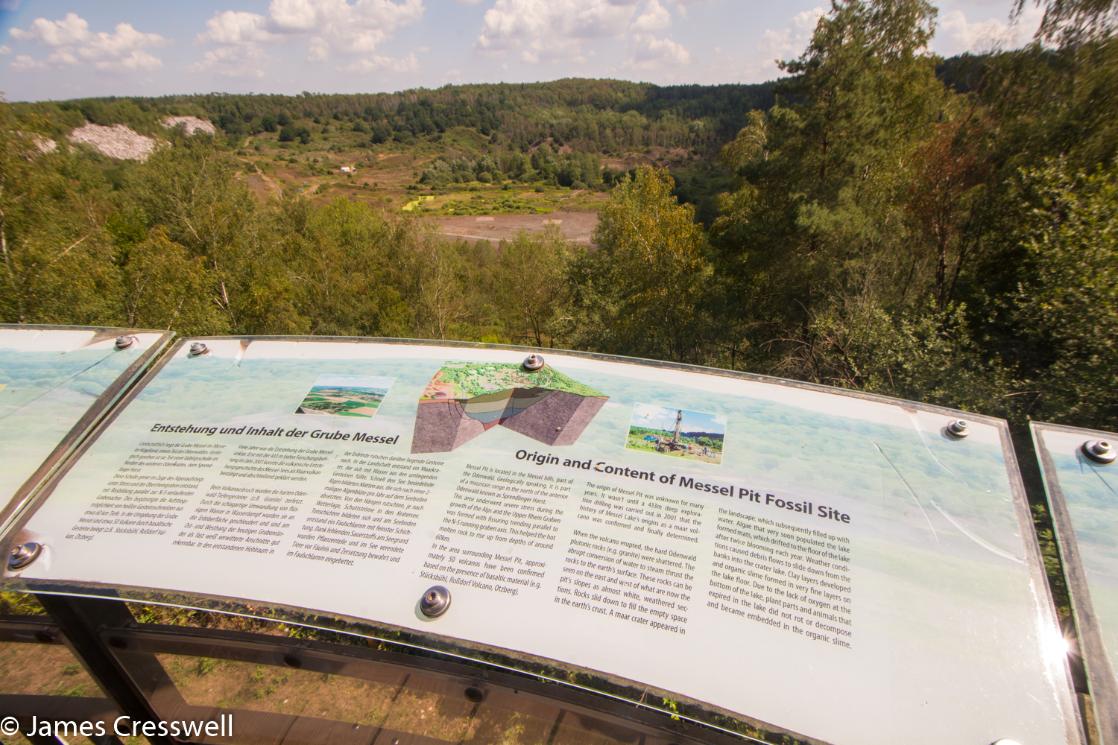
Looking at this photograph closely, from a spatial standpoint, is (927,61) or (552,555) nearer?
(552,555)

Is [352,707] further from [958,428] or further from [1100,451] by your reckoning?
[1100,451]

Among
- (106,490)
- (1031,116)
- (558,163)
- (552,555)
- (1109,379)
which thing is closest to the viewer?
(552,555)

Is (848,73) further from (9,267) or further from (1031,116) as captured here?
(9,267)

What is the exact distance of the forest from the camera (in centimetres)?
877

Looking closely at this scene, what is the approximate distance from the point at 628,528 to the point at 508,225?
8837cm

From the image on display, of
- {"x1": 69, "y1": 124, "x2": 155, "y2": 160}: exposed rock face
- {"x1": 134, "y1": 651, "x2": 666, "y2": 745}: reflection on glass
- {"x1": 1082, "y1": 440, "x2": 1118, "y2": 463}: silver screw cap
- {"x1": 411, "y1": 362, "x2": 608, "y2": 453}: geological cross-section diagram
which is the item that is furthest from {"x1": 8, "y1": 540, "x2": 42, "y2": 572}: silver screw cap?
{"x1": 69, "y1": 124, "x2": 155, "y2": 160}: exposed rock face

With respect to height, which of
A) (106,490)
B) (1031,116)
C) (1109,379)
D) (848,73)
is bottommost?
(1109,379)

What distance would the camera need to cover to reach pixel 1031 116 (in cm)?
1004

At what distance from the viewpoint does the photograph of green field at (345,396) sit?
360cm

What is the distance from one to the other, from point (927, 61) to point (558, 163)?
129 meters

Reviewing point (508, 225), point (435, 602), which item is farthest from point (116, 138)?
point (435, 602)

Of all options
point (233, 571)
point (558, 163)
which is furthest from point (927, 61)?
point (558, 163)

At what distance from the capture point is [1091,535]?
8.16ft

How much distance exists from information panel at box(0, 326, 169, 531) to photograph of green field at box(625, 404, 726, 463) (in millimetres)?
3935
